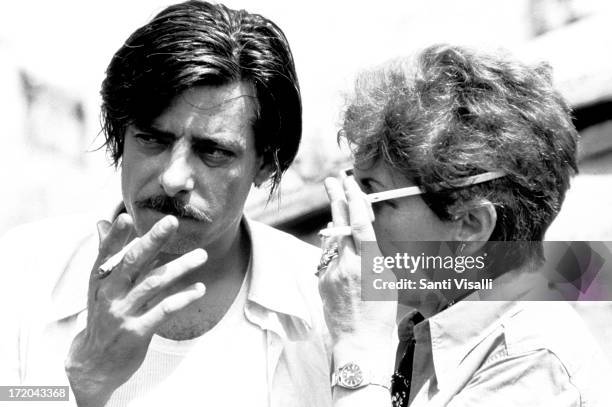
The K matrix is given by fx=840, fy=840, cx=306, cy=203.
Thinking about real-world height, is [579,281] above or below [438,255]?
below

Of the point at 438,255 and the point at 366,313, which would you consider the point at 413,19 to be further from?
the point at 366,313

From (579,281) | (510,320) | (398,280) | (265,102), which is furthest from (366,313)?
(579,281)

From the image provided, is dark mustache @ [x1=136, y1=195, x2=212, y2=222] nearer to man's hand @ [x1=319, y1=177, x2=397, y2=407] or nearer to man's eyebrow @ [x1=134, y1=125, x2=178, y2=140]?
man's eyebrow @ [x1=134, y1=125, x2=178, y2=140]

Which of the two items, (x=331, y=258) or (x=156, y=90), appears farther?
(x=156, y=90)

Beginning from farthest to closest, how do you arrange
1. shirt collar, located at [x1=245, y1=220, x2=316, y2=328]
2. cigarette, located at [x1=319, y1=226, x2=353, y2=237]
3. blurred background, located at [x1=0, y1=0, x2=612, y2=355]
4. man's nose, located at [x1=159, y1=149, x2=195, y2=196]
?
Result: blurred background, located at [x1=0, y1=0, x2=612, y2=355], shirt collar, located at [x1=245, y1=220, x2=316, y2=328], man's nose, located at [x1=159, y1=149, x2=195, y2=196], cigarette, located at [x1=319, y1=226, x2=353, y2=237]

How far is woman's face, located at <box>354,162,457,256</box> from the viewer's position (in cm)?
202

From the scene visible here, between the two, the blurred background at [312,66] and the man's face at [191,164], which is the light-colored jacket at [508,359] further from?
the blurred background at [312,66]

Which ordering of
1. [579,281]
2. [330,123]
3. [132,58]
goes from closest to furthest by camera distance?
[132,58] < [579,281] < [330,123]

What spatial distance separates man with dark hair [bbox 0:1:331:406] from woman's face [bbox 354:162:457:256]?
0.42 m

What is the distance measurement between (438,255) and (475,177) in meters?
0.22

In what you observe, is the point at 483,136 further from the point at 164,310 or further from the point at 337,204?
the point at 164,310

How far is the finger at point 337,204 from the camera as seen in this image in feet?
6.57

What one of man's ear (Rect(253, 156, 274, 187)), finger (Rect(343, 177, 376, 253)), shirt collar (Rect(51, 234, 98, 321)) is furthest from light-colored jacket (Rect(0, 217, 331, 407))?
finger (Rect(343, 177, 376, 253))

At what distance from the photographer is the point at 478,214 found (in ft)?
6.51
